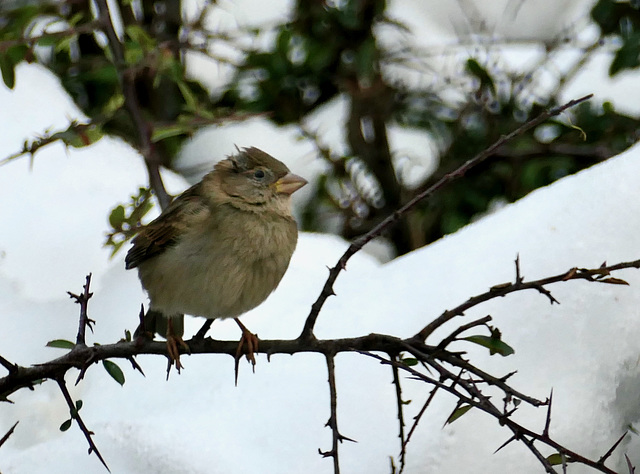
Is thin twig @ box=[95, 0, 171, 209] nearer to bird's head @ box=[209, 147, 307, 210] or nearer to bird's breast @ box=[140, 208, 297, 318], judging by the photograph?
bird's head @ box=[209, 147, 307, 210]

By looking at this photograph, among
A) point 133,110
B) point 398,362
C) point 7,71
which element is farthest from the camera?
point 133,110

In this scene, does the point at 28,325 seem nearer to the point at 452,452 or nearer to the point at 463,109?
the point at 452,452

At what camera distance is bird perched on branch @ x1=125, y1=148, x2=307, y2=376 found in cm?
257

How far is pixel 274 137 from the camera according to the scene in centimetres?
500

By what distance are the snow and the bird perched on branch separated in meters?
0.21

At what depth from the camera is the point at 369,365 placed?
8.54 ft

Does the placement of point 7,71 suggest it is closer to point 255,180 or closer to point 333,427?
point 255,180

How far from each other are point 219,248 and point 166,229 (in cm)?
18

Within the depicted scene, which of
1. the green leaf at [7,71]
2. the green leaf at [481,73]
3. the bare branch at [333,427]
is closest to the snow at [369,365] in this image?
the bare branch at [333,427]

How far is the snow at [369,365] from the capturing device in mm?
2408

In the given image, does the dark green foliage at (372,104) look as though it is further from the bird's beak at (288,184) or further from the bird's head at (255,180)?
the bird's beak at (288,184)

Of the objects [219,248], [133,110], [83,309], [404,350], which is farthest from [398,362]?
[133,110]

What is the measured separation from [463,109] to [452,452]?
88.4 inches

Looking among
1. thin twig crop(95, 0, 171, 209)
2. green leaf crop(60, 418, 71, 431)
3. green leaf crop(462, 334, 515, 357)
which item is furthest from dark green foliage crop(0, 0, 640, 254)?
green leaf crop(462, 334, 515, 357)
